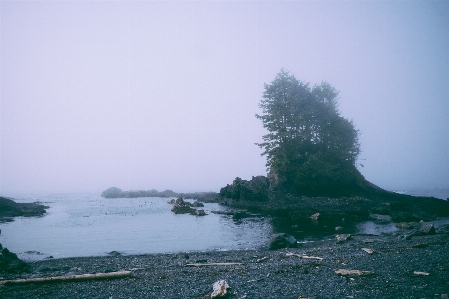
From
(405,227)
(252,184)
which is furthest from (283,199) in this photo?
(405,227)

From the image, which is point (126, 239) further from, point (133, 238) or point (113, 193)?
point (113, 193)

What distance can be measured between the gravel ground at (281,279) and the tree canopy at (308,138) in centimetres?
3699

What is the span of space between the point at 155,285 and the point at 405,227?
26.3 meters

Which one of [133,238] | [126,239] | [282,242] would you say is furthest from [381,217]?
[126,239]

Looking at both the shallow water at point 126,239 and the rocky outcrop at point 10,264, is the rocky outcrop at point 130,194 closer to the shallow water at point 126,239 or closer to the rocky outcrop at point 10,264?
the shallow water at point 126,239

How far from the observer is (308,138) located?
5597 centimetres

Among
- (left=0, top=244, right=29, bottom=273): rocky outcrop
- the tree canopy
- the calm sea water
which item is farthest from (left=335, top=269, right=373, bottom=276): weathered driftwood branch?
the tree canopy

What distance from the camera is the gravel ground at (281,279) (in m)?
8.62

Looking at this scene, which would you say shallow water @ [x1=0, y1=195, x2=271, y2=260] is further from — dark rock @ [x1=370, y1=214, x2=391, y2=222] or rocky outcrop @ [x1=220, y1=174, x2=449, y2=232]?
dark rock @ [x1=370, y1=214, x2=391, y2=222]

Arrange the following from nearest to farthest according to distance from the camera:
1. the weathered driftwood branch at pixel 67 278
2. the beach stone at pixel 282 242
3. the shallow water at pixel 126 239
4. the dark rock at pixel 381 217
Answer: the weathered driftwood branch at pixel 67 278 → the beach stone at pixel 282 242 → the shallow water at pixel 126 239 → the dark rock at pixel 381 217

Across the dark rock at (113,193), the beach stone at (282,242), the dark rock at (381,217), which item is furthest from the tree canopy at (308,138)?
the dark rock at (113,193)

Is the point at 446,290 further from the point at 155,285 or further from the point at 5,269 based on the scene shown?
the point at 5,269

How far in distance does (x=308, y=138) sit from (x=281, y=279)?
49078mm

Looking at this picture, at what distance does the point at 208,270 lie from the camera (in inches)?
497
